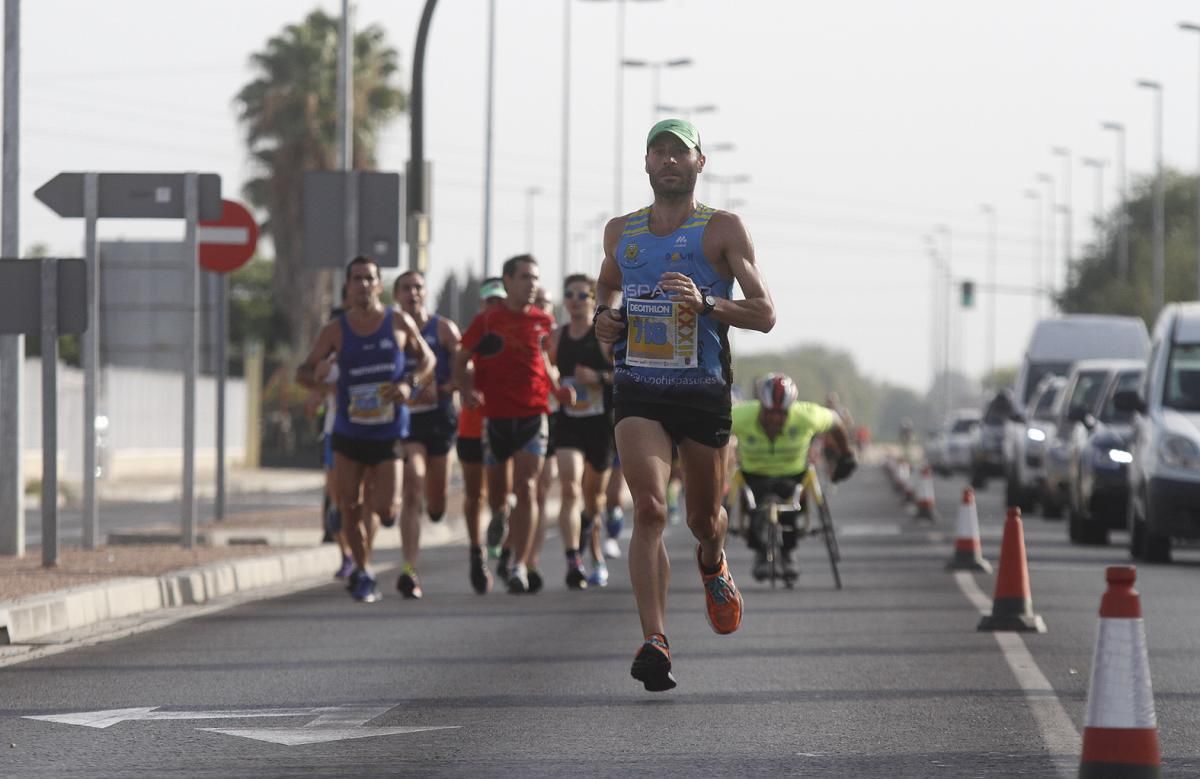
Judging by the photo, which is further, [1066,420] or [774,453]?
[1066,420]

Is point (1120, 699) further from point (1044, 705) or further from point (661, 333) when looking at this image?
point (1044, 705)

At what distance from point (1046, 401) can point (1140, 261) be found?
175 feet

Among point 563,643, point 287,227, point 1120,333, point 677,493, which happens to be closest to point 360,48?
point 287,227

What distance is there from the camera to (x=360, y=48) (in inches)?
2406

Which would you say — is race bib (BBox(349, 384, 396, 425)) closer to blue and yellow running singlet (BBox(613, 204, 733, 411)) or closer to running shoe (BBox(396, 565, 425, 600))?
running shoe (BBox(396, 565, 425, 600))

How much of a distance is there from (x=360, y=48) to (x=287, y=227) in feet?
17.5

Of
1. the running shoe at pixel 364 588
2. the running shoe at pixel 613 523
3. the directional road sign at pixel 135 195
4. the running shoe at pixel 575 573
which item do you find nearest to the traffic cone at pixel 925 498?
the running shoe at pixel 613 523

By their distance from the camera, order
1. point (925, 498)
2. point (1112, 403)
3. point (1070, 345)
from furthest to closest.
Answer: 1. point (1070, 345)
2. point (925, 498)
3. point (1112, 403)

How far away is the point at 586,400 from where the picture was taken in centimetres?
1620

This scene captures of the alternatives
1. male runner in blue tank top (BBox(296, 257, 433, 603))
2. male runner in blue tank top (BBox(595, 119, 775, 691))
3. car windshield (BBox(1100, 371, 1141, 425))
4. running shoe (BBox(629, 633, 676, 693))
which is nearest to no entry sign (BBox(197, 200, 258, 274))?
male runner in blue tank top (BBox(296, 257, 433, 603))

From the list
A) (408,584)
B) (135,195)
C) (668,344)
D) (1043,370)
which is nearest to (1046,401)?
(1043,370)

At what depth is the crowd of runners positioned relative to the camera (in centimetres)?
931

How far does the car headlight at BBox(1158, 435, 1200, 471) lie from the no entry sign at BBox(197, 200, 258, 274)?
301 inches

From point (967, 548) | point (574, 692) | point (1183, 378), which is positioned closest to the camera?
point (574, 692)
